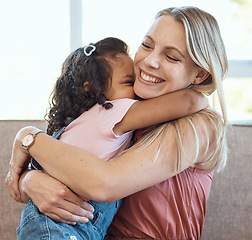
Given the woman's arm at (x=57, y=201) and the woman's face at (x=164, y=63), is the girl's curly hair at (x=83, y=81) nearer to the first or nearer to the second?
the woman's face at (x=164, y=63)

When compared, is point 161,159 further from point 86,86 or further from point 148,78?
point 86,86

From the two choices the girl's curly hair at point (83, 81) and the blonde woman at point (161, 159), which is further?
the girl's curly hair at point (83, 81)

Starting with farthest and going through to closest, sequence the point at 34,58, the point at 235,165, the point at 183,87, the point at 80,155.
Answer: the point at 34,58 → the point at 235,165 → the point at 183,87 → the point at 80,155

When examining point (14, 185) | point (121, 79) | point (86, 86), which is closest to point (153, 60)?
point (121, 79)

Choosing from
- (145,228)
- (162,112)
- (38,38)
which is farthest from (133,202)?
(38,38)

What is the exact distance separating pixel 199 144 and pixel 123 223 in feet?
1.53

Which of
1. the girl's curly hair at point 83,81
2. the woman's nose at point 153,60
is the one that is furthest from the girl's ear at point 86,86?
the woman's nose at point 153,60

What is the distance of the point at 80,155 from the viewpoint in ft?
4.61

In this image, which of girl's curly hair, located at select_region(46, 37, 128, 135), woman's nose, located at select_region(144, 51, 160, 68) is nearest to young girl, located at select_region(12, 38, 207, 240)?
girl's curly hair, located at select_region(46, 37, 128, 135)

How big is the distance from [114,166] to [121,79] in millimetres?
381

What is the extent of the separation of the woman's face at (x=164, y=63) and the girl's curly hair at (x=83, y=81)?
0.44 ft

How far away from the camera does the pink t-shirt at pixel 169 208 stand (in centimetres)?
158

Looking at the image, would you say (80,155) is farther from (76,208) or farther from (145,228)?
(145,228)

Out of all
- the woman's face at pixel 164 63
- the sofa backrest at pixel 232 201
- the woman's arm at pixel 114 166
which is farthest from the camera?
the sofa backrest at pixel 232 201
